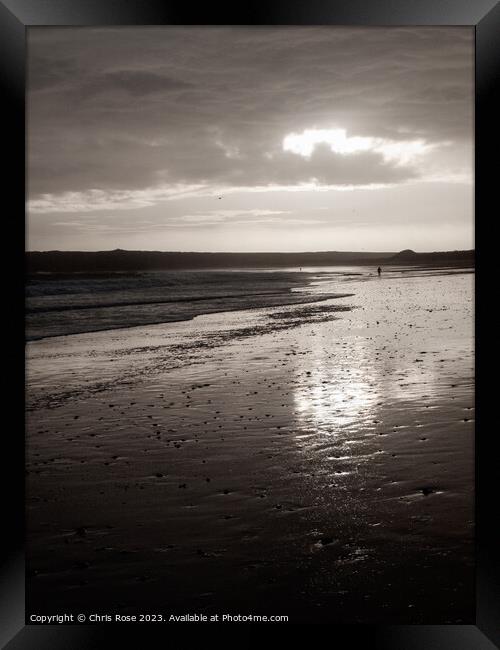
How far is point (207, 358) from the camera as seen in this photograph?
1133 centimetres

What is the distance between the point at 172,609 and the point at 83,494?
5.04 ft

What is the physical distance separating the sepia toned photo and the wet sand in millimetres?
20

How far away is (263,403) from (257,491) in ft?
9.08

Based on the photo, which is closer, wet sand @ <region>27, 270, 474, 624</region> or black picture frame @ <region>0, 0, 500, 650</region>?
wet sand @ <region>27, 270, 474, 624</region>

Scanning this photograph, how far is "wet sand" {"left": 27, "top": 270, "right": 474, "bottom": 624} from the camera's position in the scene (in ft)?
13.3
